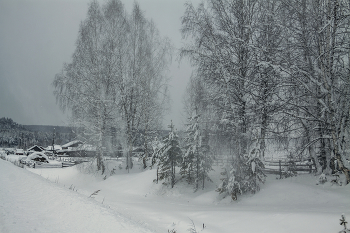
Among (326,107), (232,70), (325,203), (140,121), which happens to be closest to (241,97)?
(232,70)

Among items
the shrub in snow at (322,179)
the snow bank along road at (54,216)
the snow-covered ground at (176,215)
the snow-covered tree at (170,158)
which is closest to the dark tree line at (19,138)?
the snow-covered tree at (170,158)

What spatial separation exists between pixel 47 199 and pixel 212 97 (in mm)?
7307

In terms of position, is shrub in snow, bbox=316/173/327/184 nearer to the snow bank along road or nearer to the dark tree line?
the snow bank along road

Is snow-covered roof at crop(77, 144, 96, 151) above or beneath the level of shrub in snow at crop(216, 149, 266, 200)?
above

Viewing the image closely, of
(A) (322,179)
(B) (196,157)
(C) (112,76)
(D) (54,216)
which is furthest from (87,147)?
(A) (322,179)

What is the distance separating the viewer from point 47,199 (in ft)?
Result: 21.2

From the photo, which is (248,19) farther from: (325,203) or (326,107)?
(325,203)

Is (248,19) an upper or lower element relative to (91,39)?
lower

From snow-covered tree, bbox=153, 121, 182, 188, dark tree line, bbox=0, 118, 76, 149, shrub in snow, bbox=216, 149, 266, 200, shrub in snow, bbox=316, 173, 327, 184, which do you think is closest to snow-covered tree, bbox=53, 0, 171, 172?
snow-covered tree, bbox=153, 121, 182, 188

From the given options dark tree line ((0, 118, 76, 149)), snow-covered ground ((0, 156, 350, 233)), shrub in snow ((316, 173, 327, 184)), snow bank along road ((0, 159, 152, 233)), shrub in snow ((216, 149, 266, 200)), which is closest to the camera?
snow bank along road ((0, 159, 152, 233))

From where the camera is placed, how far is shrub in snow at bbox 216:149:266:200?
10.4 m

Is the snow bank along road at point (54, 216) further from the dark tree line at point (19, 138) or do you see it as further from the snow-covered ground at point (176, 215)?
the dark tree line at point (19, 138)

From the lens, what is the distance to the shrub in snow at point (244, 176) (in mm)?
10359

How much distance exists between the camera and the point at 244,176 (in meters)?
11.0
